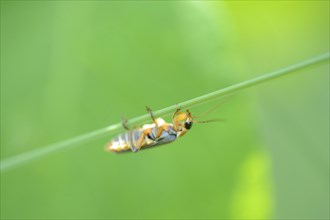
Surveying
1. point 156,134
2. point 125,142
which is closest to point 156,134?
point 156,134

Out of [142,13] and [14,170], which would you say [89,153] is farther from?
[142,13]

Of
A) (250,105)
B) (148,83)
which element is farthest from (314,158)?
(148,83)

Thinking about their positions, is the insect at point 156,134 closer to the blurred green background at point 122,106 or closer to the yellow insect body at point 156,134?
the yellow insect body at point 156,134

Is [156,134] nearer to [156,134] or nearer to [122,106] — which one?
[156,134]

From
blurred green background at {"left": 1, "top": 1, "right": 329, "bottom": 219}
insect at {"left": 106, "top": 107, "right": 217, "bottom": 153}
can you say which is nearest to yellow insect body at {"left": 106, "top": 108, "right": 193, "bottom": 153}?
insect at {"left": 106, "top": 107, "right": 217, "bottom": 153}

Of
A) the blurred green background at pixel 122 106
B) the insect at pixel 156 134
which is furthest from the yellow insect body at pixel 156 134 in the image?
the blurred green background at pixel 122 106

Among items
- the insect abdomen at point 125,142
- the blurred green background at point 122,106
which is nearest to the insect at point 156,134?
the insect abdomen at point 125,142
